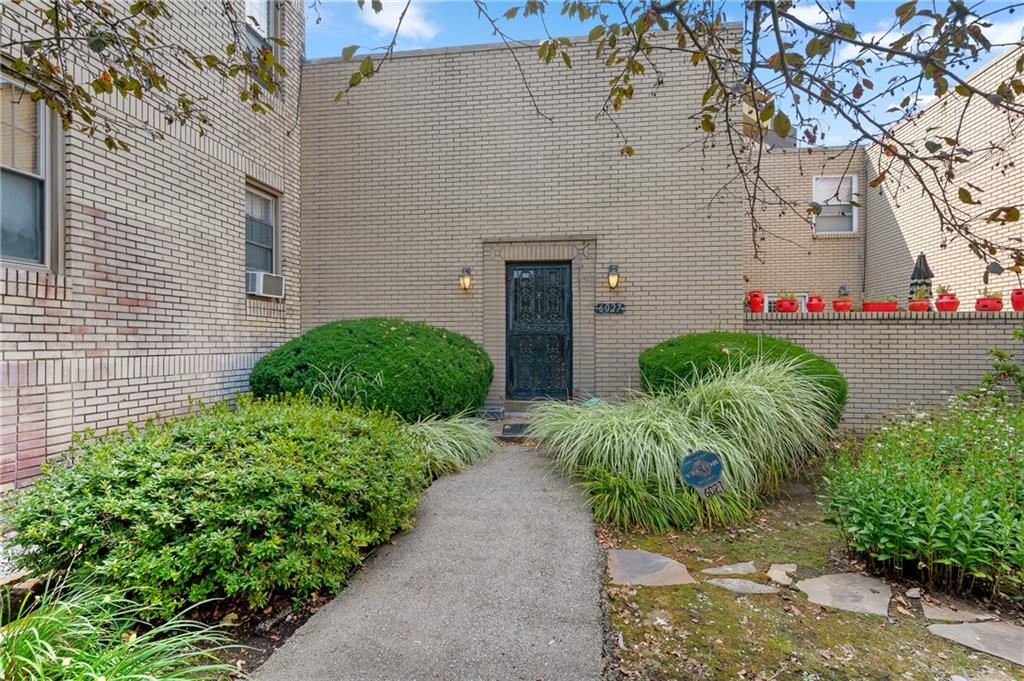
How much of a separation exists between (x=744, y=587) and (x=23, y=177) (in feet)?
20.0

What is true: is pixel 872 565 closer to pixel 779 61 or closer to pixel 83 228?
pixel 779 61

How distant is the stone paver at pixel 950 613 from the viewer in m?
2.61

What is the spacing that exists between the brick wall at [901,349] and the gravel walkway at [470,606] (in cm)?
481

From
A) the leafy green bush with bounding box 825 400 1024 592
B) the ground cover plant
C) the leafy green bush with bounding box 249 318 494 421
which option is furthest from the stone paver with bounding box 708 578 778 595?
the leafy green bush with bounding box 249 318 494 421

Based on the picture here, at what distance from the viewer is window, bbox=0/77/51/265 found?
13.0 feet

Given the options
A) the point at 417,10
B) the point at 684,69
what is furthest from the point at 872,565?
the point at 684,69

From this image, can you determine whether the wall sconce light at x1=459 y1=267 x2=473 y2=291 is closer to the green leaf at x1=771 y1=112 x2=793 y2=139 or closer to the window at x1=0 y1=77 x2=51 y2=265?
the window at x1=0 y1=77 x2=51 y2=265

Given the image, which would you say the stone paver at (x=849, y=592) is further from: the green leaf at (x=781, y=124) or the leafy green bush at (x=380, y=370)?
the leafy green bush at (x=380, y=370)

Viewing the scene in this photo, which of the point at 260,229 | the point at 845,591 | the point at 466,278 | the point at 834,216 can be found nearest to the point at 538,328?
the point at 466,278

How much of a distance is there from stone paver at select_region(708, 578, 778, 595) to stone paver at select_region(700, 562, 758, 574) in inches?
4.6

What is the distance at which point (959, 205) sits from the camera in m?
8.04

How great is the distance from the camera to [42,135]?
421 cm

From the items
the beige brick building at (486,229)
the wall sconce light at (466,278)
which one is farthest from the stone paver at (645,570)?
the wall sconce light at (466,278)

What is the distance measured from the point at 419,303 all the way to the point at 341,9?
3.70 metres
